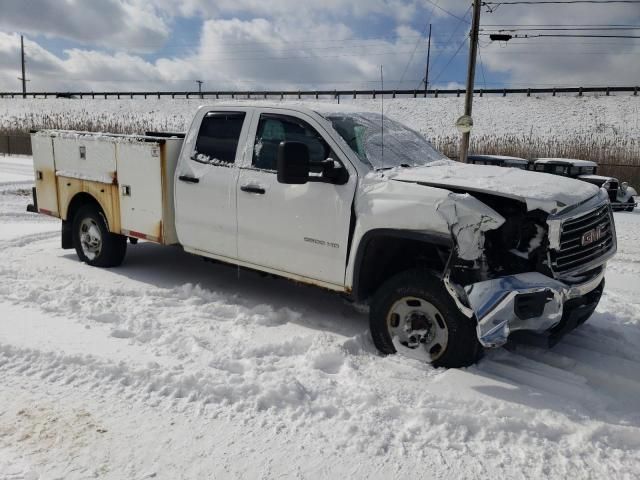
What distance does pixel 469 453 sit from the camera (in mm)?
→ 2936

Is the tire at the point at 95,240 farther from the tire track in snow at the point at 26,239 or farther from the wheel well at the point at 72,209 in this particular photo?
the tire track in snow at the point at 26,239

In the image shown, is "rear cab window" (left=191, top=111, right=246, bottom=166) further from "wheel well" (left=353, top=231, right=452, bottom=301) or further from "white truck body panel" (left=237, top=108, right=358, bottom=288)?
"wheel well" (left=353, top=231, right=452, bottom=301)

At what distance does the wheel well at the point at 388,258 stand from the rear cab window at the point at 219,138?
170cm

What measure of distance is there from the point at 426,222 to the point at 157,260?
4.44 m

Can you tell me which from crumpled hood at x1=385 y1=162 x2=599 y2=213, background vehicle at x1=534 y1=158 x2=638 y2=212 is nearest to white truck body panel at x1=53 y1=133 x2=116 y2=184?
crumpled hood at x1=385 y1=162 x2=599 y2=213

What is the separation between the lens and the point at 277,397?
339 cm

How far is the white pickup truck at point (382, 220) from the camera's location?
357cm

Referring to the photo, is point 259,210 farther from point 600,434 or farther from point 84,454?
point 600,434

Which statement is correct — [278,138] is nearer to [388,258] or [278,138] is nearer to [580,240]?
[388,258]

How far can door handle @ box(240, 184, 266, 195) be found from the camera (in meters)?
A: 4.71

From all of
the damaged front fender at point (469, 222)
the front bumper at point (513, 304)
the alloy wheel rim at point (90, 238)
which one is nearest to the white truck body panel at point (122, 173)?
the alloy wheel rim at point (90, 238)

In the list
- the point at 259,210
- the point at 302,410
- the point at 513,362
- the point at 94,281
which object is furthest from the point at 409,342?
the point at 94,281

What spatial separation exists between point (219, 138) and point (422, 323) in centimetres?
270

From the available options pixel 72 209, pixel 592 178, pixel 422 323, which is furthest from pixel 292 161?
pixel 592 178
